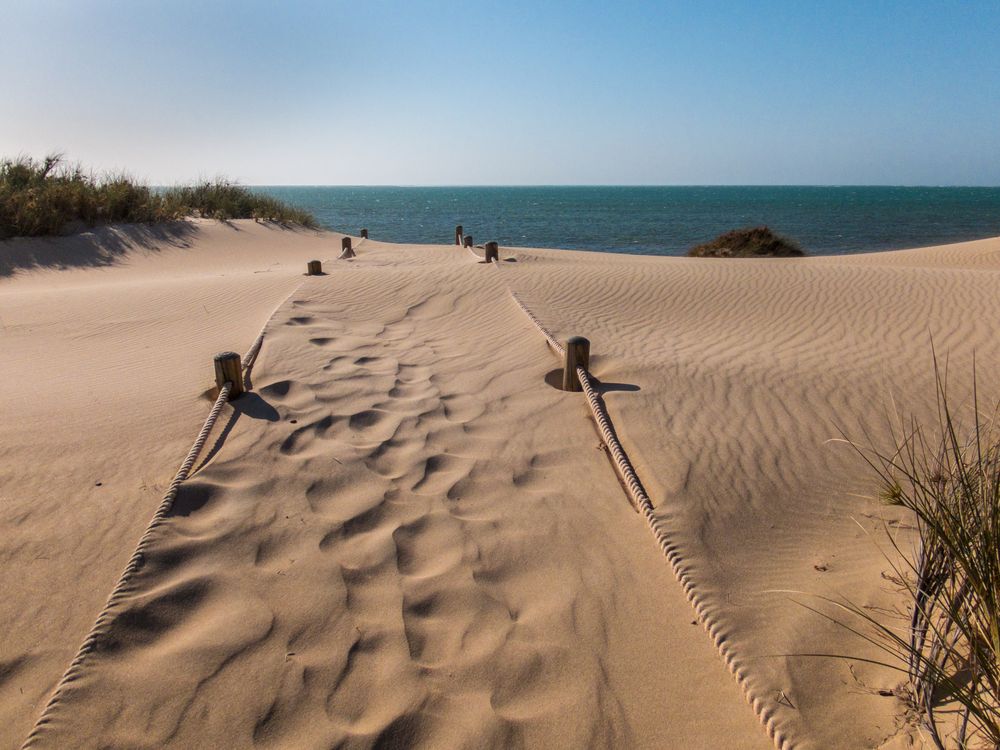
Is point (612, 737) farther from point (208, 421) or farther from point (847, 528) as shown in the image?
point (208, 421)

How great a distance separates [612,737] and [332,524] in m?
1.68

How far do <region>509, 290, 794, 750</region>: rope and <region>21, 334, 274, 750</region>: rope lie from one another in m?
2.38

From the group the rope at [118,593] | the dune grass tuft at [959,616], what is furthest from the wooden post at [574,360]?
the dune grass tuft at [959,616]

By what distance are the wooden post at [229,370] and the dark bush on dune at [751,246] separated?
17.0 m

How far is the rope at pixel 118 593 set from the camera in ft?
6.70

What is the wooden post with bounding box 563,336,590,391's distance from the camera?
494 centimetres

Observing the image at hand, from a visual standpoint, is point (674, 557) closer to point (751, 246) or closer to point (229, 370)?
point (229, 370)

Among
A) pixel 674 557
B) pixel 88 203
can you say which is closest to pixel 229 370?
pixel 674 557

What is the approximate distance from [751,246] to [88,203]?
17.8 m

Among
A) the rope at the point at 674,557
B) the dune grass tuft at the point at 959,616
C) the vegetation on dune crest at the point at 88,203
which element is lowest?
the rope at the point at 674,557

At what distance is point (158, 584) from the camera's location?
263 cm

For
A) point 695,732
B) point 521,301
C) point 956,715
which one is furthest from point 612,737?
point 521,301

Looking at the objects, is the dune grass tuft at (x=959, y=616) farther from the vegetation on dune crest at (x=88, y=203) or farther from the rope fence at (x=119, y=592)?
the vegetation on dune crest at (x=88, y=203)

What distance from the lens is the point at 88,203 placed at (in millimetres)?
14375
